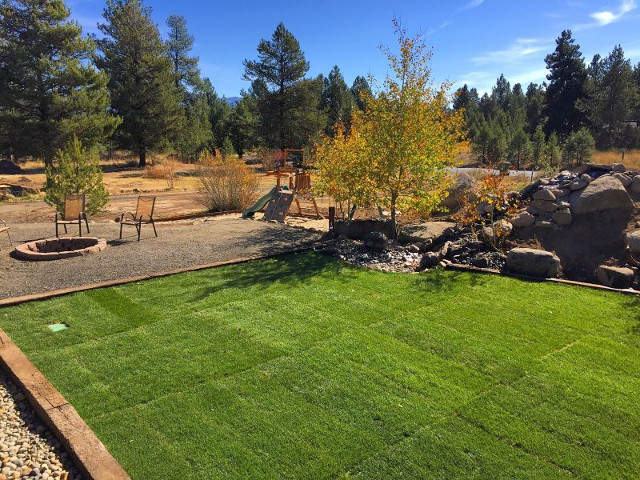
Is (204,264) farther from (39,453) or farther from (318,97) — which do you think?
(318,97)

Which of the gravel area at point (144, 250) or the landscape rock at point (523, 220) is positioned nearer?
the gravel area at point (144, 250)

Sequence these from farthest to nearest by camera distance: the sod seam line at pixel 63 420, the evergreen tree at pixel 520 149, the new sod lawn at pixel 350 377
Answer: the evergreen tree at pixel 520 149, the new sod lawn at pixel 350 377, the sod seam line at pixel 63 420

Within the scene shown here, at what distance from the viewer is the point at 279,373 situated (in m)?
4.11

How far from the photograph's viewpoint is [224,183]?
15.3 meters

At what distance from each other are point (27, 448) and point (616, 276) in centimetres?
720

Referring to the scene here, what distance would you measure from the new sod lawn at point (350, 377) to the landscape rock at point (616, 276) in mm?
638

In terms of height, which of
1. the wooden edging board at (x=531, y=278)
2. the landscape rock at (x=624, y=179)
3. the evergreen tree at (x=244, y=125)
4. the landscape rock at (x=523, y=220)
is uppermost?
the evergreen tree at (x=244, y=125)

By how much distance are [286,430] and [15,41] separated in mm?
27451

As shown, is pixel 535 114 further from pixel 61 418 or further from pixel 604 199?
pixel 61 418

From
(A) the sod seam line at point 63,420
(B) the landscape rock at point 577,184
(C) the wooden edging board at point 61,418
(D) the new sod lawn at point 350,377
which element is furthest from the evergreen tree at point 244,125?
(A) the sod seam line at point 63,420

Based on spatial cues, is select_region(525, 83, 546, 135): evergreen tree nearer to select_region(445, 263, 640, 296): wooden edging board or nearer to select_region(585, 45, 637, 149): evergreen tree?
select_region(585, 45, 637, 149): evergreen tree

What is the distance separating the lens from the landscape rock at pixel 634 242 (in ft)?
23.4

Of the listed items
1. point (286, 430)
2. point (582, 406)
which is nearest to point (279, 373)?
point (286, 430)

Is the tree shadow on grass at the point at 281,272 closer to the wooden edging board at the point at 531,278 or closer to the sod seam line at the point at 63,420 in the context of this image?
the wooden edging board at the point at 531,278
